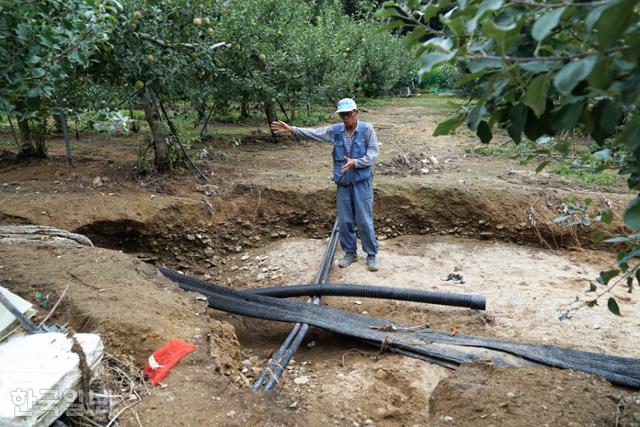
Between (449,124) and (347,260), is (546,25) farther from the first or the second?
(347,260)

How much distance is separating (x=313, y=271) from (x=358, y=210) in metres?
0.88

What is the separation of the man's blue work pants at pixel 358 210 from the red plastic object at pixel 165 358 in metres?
2.69

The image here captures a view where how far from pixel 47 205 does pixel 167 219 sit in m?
1.27

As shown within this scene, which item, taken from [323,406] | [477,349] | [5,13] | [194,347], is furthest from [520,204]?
[5,13]

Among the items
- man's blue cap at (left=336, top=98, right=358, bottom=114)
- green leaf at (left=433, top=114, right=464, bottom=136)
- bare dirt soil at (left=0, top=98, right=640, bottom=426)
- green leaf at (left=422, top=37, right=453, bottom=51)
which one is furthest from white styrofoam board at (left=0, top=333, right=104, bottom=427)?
man's blue cap at (left=336, top=98, right=358, bottom=114)

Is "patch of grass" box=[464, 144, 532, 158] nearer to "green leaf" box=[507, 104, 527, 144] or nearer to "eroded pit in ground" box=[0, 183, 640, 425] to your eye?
"eroded pit in ground" box=[0, 183, 640, 425]

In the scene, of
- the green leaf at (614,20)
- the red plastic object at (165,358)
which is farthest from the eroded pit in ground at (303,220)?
the green leaf at (614,20)

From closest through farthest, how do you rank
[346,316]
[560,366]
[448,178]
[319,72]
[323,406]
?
[323,406] → [560,366] → [346,316] → [448,178] → [319,72]

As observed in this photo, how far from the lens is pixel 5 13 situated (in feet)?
9.16

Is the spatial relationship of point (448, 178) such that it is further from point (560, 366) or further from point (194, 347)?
point (194, 347)

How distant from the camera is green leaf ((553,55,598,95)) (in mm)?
985

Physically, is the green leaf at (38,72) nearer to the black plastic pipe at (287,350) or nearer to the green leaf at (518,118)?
the black plastic pipe at (287,350)

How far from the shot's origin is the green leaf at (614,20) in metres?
0.93

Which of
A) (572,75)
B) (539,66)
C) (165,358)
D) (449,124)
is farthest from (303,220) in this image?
(572,75)
